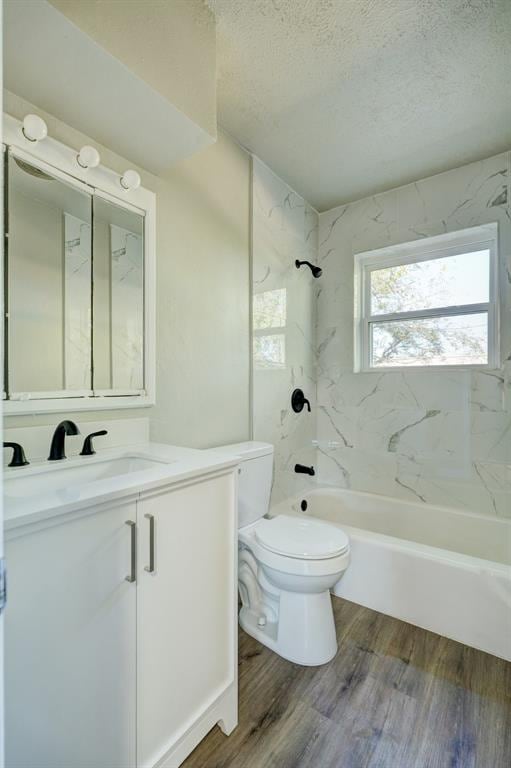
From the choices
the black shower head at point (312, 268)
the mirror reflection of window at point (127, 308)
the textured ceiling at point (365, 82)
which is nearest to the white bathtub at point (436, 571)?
the mirror reflection of window at point (127, 308)

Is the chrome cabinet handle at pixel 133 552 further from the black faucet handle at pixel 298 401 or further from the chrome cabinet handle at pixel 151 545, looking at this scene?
the black faucet handle at pixel 298 401

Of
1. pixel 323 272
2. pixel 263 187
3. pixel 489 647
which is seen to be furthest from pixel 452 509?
pixel 263 187

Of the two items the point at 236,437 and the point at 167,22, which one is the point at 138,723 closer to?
the point at 236,437

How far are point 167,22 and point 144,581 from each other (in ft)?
5.75

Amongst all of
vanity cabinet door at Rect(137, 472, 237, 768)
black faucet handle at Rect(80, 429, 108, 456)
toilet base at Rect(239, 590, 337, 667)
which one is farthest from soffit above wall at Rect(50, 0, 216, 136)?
toilet base at Rect(239, 590, 337, 667)

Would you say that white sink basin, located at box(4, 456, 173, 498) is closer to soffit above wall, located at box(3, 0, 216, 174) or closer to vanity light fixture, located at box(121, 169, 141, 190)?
vanity light fixture, located at box(121, 169, 141, 190)

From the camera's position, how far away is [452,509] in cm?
228

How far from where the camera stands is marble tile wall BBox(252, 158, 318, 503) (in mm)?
2230

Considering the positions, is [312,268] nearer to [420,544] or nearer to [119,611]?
[420,544]

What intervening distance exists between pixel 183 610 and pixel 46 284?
115 centimetres

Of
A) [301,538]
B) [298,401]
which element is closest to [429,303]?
[298,401]

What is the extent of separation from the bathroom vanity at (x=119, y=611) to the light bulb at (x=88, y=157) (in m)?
1.05

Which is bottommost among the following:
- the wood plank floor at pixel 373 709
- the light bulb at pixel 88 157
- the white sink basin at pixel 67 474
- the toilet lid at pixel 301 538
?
the wood plank floor at pixel 373 709

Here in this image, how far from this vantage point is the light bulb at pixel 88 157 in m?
1.25
